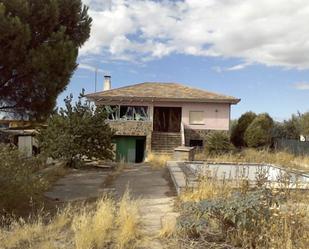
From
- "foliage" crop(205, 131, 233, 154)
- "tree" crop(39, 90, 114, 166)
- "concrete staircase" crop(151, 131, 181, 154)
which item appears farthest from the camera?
"concrete staircase" crop(151, 131, 181, 154)

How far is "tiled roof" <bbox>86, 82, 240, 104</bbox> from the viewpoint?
34062mm

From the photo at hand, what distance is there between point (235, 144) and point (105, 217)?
30.3 m

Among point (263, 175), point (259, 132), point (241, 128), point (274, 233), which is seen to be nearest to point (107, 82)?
point (241, 128)

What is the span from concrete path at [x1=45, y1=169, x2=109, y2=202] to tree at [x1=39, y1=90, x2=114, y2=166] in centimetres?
230

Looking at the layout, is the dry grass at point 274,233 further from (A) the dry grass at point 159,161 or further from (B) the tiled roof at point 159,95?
(B) the tiled roof at point 159,95

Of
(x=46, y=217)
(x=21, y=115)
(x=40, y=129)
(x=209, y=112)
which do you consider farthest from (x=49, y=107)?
(x=209, y=112)

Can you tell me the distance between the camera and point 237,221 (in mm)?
5375

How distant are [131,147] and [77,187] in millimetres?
21956

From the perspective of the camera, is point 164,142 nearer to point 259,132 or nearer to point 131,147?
point 131,147

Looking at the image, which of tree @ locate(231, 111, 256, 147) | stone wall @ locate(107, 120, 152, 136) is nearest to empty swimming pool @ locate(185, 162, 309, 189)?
stone wall @ locate(107, 120, 152, 136)

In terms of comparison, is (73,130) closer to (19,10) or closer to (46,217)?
(19,10)

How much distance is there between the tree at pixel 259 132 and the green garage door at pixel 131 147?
7.95m

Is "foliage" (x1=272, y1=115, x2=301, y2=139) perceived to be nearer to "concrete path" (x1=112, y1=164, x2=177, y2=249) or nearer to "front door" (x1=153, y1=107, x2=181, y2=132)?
"front door" (x1=153, y1=107, x2=181, y2=132)

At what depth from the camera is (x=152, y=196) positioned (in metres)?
10.3
